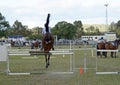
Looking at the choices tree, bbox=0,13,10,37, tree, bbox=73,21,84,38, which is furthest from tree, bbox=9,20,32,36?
tree, bbox=73,21,84,38

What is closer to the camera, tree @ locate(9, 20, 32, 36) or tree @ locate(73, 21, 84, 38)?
tree @ locate(73, 21, 84, 38)

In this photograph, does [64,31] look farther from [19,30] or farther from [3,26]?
[19,30]

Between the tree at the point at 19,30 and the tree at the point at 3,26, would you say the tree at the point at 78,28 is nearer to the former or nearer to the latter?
the tree at the point at 19,30

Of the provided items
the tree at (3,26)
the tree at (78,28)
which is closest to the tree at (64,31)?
the tree at (78,28)

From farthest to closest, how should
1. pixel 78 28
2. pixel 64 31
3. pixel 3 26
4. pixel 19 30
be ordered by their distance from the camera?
pixel 19 30, pixel 78 28, pixel 3 26, pixel 64 31

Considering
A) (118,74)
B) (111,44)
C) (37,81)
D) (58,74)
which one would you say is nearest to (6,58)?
(58,74)

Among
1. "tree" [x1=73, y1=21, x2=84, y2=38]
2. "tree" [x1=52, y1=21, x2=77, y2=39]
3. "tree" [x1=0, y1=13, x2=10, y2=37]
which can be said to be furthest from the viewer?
"tree" [x1=73, y1=21, x2=84, y2=38]

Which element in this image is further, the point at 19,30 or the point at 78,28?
the point at 19,30

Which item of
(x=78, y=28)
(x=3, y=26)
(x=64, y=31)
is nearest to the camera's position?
(x=64, y=31)

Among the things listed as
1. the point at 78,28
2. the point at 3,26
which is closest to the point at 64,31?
the point at 78,28

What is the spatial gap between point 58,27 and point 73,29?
6.04 m

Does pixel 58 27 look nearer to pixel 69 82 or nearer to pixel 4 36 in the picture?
pixel 4 36

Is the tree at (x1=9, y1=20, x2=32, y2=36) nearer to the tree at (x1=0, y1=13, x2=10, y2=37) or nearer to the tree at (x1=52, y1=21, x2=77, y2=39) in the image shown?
the tree at (x1=0, y1=13, x2=10, y2=37)

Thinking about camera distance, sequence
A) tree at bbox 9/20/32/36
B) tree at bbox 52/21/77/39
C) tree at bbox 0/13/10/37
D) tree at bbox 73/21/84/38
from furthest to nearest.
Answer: tree at bbox 9/20/32/36, tree at bbox 73/21/84/38, tree at bbox 0/13/10/37, tree at bbox 52/21/77/39
